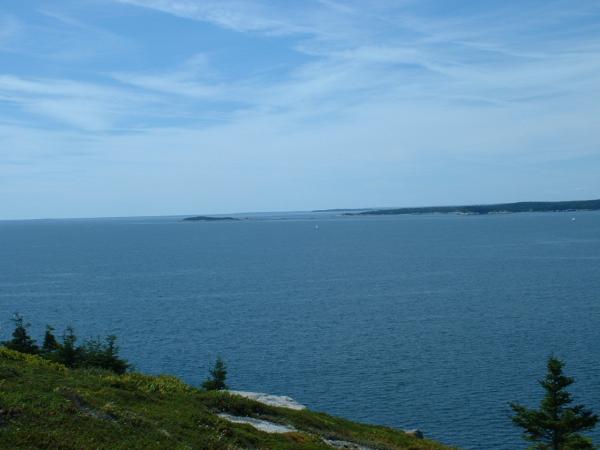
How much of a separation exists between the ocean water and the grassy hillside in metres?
24.0

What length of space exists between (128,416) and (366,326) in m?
64.5

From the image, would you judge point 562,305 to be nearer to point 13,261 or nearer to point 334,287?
point 334,287

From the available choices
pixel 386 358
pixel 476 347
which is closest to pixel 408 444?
pixel 386 358

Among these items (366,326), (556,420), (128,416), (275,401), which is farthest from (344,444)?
(366,326)

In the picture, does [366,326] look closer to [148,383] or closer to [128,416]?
[148,383]

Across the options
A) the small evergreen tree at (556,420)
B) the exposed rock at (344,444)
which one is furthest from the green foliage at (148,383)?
the small evergreen tree at (556,420)

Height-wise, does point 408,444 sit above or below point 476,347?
above

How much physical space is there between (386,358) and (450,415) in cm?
1601

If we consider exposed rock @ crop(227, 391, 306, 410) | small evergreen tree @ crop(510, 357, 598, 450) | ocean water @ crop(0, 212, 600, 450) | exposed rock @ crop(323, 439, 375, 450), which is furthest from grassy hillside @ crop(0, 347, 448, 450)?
ocean water @ crop(0, 212, 600, 450)

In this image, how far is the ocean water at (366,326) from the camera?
54.4 m

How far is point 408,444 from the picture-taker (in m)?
28.9

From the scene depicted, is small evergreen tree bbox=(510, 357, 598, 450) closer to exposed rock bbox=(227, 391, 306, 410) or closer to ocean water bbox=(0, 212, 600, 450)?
ocean water bbox=(0, 212, 600, 450)

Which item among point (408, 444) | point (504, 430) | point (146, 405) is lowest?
point (504, 430)

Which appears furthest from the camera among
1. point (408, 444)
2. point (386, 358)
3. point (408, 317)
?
point (408, 317)
